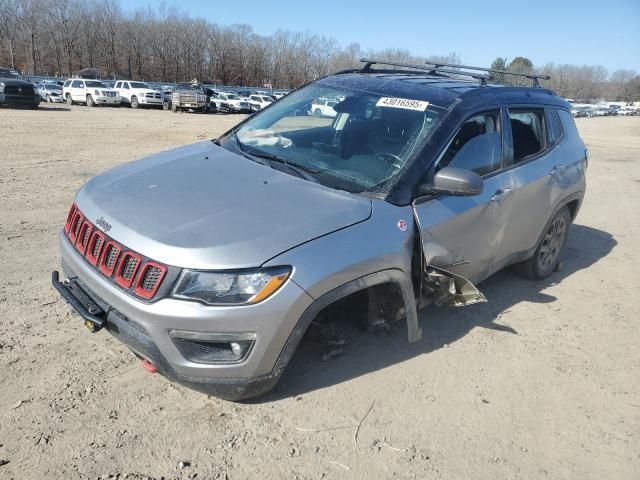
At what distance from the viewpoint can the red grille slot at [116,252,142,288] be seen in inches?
104

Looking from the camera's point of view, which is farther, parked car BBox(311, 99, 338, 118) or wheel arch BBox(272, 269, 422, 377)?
parked car BBox(311, 99, 338, 118)

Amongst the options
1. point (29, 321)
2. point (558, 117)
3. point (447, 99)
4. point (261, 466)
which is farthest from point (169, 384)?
point (558, 117)

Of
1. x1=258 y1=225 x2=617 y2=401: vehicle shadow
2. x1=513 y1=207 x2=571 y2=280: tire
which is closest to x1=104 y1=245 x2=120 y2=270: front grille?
x1=258 y1=225 x2=617 y2=401: vehicle shadow

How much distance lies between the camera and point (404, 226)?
315 cm

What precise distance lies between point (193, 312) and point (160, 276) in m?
0.25

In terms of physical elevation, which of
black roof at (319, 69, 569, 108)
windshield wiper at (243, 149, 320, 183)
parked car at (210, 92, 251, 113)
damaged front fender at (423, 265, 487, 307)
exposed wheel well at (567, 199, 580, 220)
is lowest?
parked car at (210, 92, 251, 113)

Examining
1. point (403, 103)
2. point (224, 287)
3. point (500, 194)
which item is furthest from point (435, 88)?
point (224, 287)

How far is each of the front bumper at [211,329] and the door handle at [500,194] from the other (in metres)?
1.93

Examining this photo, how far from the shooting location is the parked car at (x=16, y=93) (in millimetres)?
25609

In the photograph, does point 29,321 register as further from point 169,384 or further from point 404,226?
point 404,226

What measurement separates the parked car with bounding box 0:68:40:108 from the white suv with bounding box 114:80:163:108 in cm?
990

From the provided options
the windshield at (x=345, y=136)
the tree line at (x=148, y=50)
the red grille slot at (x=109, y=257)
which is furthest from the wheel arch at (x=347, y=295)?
the tree line at (x=148, y=50)

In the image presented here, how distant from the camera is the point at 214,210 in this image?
2883mm

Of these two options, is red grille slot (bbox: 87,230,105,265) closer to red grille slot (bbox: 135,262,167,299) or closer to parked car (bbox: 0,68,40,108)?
red grille slot (bbox: 135,262,167,299)
